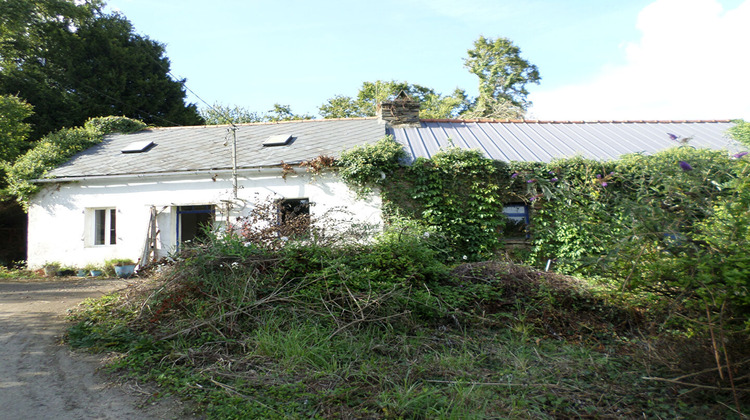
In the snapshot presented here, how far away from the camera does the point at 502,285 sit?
6305mm

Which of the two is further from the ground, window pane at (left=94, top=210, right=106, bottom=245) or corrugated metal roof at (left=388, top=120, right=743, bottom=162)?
corrugated metal roof at (left=388, top=120, right=743, bottom=162)

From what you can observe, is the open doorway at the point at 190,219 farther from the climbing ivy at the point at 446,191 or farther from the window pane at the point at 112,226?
the climbing ivy at the point at 446,191

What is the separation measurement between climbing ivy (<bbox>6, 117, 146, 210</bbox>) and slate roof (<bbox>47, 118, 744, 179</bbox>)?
0.35m

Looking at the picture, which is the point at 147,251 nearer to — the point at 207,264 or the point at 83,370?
the point at 207,264

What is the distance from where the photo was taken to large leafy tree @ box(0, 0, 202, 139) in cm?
1847

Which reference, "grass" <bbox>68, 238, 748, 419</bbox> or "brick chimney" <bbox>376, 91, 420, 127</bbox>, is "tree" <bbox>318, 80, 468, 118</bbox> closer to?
"brick chimney" <bbox>376, 91, 420, 127</bbox>

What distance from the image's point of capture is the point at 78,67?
2003 centimetres

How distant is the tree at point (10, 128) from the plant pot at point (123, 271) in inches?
275

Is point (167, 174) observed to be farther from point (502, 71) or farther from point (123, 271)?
point (502, 71)

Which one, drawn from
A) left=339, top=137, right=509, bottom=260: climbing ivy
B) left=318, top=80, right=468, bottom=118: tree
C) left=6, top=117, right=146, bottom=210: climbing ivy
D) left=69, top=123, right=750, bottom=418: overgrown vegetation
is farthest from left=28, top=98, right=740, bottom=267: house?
left=318, top=80, right=468, bottom=118: tree

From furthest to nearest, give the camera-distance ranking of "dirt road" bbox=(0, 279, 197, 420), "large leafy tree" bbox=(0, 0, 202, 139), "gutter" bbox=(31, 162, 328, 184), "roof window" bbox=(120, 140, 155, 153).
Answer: "large leafy tree" bbox=(0, 0, 202, 139), "roof window" bbox=(120, 140, 155, 153), "gutter" bbox=(31, 162, 328, 184), "dirt road" bbox=(0, 279, 197, 420)

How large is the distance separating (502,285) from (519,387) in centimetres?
→ 264

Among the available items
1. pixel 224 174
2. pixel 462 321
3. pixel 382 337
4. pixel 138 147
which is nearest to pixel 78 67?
pixel 138 147

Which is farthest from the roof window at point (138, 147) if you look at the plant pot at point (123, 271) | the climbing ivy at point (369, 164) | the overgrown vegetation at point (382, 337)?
the overgrown vegetation at point (382, 337)
